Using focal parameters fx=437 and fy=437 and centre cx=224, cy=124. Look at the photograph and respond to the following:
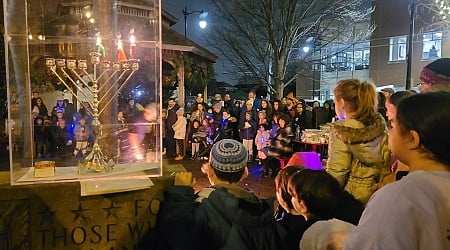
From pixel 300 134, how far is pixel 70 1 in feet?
24.1

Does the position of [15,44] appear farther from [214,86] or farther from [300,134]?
[214,86]

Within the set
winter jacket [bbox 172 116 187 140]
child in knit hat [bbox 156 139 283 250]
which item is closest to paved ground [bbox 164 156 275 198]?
winter jacket [bbox 172 116 187 140]

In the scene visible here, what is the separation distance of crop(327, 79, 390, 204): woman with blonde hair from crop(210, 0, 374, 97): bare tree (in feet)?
61.4

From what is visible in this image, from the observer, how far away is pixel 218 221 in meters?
2.32

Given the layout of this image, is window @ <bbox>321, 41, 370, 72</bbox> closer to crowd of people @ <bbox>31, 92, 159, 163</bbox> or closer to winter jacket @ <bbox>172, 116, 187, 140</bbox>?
winter jacket @ <bbox>172, 116, 187, 140</bbox>

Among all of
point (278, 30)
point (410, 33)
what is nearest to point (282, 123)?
point (410, 33)

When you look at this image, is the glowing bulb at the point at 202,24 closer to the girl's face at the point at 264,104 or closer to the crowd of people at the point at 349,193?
the girl's face at the point at 264,104

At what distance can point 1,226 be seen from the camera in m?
2.59

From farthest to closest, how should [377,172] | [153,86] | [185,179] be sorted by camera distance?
1. [153,86]
2. [377,172]
3. [185,179]

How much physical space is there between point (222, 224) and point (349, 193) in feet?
2.80

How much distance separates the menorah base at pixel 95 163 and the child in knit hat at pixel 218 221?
3.04 feet

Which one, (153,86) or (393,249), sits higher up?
(153,86)

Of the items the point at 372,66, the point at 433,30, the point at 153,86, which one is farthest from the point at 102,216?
the point at 372,66

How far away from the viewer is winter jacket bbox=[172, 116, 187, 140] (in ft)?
41.1
